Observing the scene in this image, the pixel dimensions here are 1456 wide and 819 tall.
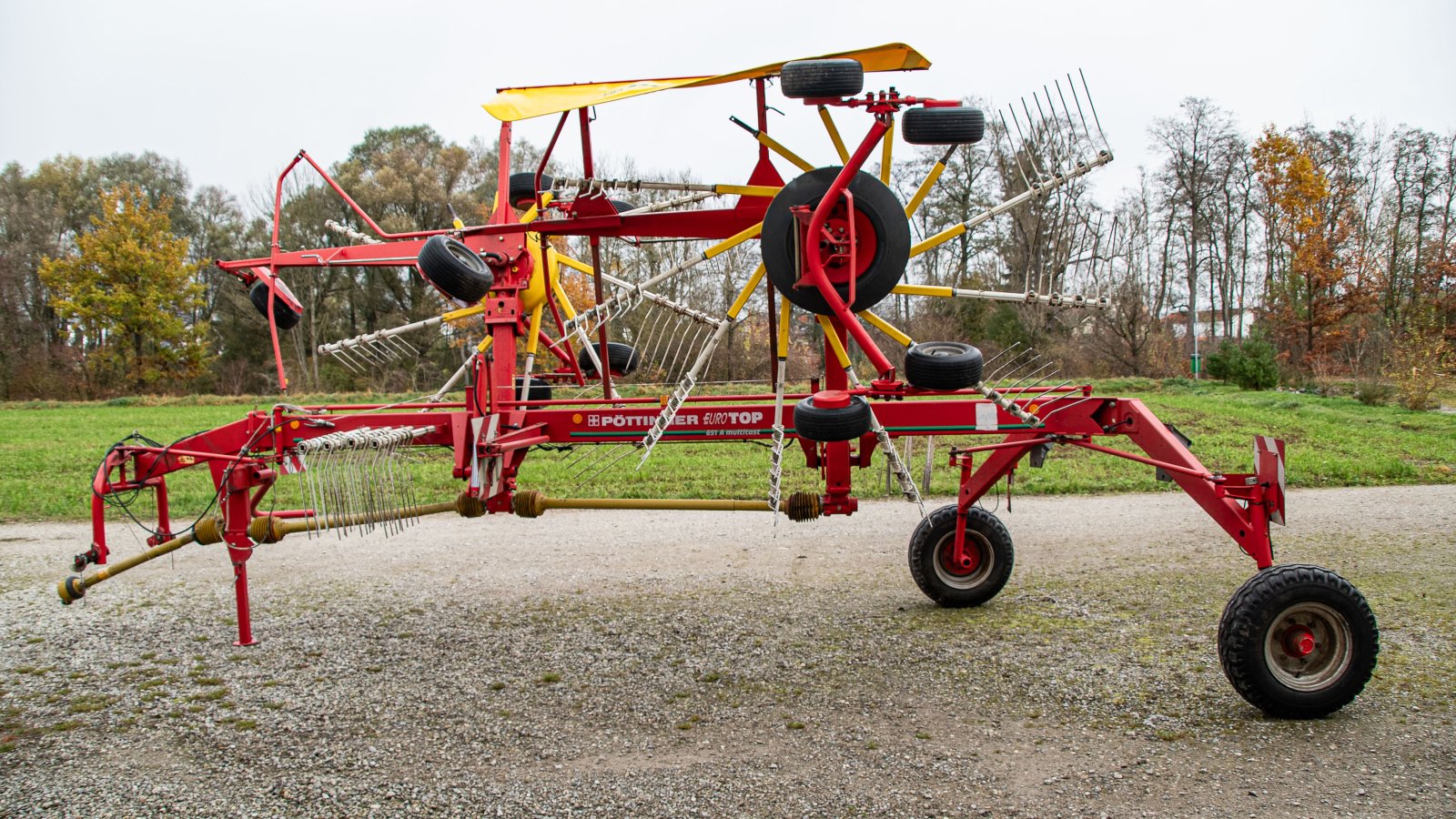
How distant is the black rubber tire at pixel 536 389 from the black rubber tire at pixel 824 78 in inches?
128

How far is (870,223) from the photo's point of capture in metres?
5.39

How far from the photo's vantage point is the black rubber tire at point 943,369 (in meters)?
4.66

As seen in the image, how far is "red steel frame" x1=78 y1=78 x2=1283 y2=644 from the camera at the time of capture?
5.51 m

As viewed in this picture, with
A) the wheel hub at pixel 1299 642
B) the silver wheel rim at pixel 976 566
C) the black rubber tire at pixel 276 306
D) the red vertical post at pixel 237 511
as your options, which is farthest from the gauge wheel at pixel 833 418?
the black rubber tire at pixel 276 306

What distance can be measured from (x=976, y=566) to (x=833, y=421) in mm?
2948

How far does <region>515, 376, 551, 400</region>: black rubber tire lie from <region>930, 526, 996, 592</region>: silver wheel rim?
10.4ft

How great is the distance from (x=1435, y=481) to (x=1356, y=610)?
34.8ft

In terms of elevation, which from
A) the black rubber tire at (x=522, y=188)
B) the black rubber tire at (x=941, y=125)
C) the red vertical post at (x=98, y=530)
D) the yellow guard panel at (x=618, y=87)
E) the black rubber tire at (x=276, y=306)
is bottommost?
the red vertical post at (x=98, y=530)

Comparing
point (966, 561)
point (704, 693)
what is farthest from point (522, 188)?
point (966, 561)

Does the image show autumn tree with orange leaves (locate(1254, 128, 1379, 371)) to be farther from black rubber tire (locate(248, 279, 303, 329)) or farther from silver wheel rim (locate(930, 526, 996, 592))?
black rubber tire (locate(248, 279, 303, 329))

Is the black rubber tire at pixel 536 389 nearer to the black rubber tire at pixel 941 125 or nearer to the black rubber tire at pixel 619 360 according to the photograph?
the black rubber tire at pixel 619 360

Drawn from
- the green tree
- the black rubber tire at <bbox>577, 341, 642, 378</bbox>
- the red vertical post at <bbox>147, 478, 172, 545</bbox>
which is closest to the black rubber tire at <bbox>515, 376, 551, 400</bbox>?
the black rubber tire at <bbox>577, 341, 642, 378</bbox>

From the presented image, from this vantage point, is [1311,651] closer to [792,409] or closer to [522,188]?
[792,409]

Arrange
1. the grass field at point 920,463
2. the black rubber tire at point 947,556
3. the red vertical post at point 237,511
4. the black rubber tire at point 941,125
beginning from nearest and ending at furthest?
the black rubber tire at point 941,125
the red vertical post at point 237,511
the black rubber tire at point 947,556
the grass field at point 920,463
